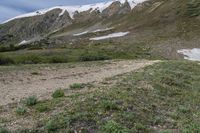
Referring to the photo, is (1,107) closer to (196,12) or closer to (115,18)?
(196,12)

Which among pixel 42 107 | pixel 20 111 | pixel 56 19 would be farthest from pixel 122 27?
pixel 20 111

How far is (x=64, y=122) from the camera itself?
15172mm

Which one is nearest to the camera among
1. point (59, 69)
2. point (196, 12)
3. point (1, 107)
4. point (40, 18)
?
point (1, 107)

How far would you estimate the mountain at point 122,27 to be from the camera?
9388 centimetres

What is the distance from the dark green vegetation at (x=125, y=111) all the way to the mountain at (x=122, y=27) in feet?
171

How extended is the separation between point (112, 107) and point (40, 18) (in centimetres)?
17903

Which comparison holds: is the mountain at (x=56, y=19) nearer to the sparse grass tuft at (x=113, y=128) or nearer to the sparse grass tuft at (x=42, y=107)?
the sparse grass tuft at (x=42, y=107)

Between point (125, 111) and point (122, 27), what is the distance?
112 meters

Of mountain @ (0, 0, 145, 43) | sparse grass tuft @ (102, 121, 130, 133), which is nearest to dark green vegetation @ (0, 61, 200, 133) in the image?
sparse grass tuft @ (102, 121, 130, 133)

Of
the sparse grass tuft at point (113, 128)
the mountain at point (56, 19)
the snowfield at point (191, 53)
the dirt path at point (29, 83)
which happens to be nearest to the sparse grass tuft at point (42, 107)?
the dirt path at point (29, 83)

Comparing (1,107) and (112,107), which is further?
(1,107)

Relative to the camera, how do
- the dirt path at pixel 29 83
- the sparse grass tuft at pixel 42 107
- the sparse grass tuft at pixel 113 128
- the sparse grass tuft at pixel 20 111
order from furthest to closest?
the dirt path at pixel 29 83 < the sparse grass tuft at pixel 42 107 < the sparse grass tuft at pixel 20 111 < the sparse grass tuft at pixel 113 128

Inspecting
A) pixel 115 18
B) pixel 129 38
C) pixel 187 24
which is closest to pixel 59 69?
pixel 129 38

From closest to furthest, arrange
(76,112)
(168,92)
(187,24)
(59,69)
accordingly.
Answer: (76,112) < (168,92) < (59,69) < (187,24)
